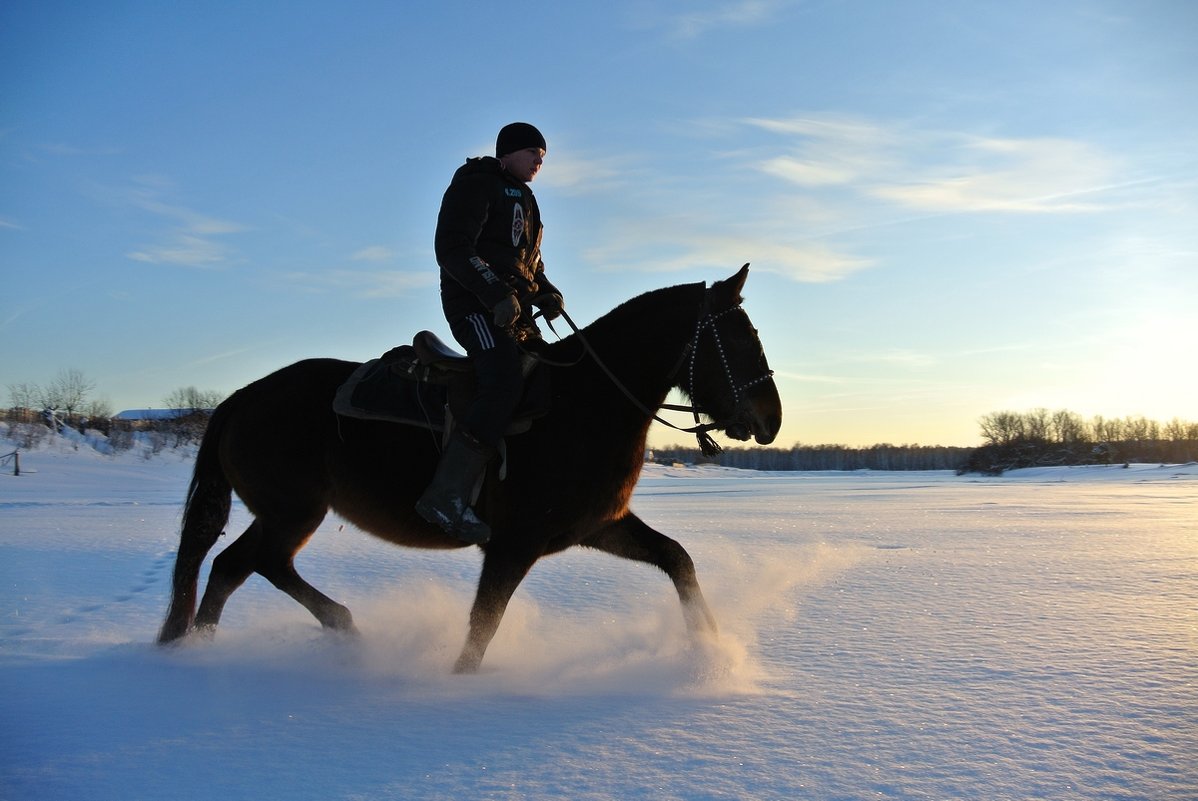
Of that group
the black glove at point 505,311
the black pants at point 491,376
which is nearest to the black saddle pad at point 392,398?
the black pants at point 491,376

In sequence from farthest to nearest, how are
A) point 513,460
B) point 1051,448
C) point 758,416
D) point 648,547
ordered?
1. point 1051,448
2. point 648,547
3. point 758,416
4. point 513,460

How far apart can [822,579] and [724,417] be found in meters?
3.43

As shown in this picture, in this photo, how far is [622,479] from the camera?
166 inches

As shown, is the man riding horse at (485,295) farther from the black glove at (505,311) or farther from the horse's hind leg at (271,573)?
the horse's hind leg at (271,573)

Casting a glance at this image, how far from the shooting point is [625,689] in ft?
11.9

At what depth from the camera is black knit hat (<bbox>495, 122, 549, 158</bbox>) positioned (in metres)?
4.46

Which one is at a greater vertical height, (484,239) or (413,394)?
(484,239)

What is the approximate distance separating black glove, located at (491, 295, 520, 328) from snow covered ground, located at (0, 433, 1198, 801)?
5.53 feet

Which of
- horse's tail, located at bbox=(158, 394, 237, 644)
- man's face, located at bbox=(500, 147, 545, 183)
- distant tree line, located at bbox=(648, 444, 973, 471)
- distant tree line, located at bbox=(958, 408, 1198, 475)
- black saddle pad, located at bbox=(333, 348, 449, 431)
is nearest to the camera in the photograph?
black saddle pad, located at bbox=(333, 348, 449, 431)

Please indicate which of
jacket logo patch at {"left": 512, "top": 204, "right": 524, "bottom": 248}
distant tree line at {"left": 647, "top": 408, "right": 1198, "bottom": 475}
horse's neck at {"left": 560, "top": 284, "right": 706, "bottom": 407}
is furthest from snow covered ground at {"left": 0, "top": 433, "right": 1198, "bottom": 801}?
distant tree line at {"left": 647, "top": 408, "right": 1198, "bottom": 475}

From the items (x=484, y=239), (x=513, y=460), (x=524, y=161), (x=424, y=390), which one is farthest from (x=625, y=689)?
(x=524, y=161)

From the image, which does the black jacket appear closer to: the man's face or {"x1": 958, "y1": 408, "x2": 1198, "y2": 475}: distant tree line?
the man's face

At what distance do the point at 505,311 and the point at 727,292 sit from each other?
1.21m

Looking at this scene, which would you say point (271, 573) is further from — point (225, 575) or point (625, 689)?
point (625, 689)
